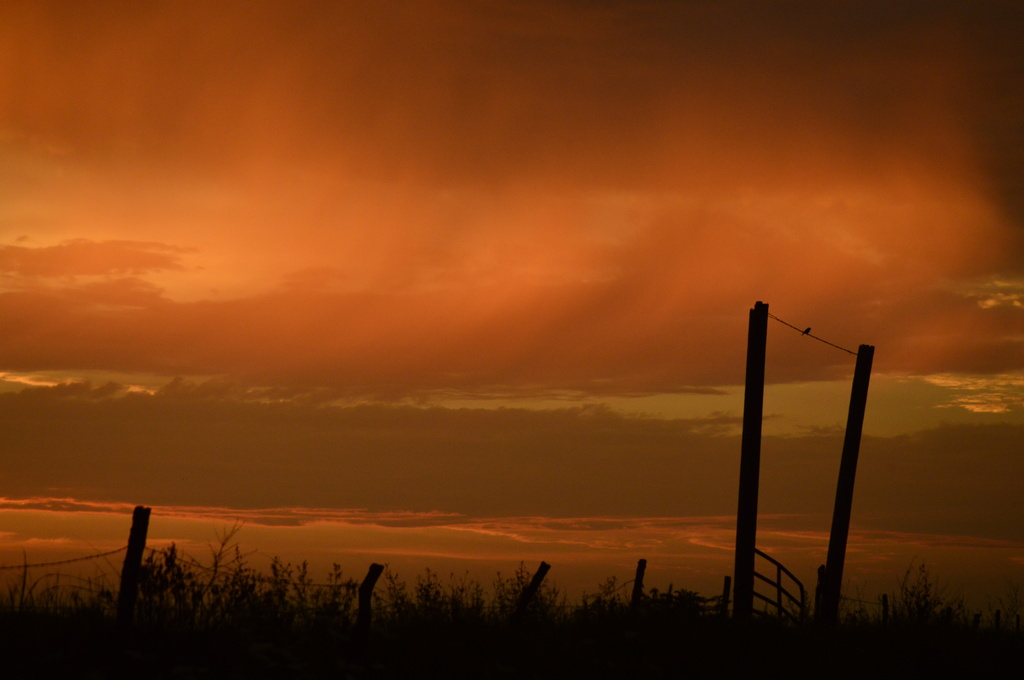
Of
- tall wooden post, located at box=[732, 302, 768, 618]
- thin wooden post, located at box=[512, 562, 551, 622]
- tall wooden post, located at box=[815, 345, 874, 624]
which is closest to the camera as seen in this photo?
thin wooden post, located at box=[512, 562, 551, 622]

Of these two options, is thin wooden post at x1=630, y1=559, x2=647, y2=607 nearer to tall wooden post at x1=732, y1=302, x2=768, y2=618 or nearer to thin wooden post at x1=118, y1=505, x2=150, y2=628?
tall wooden post at x1=732, y1=302, x2=768, y2=618

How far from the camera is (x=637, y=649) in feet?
50.2

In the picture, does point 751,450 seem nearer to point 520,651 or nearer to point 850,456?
point 850,456

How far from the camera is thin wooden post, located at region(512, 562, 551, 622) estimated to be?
15.8 m

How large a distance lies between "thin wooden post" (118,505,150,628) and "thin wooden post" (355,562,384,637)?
10.0 ft

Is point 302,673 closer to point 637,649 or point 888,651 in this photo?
point 637,649

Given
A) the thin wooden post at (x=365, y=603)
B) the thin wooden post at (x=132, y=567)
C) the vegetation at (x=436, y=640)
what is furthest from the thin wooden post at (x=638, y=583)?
the thin wooden post at (x=132, y=567)

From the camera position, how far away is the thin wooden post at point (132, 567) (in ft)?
38.0

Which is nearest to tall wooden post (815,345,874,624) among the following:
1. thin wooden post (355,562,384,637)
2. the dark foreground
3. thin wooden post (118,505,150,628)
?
the dark foreground

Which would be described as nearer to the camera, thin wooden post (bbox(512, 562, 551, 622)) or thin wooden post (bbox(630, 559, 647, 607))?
thin wooden post (bbox(512, 562, 551, 622))

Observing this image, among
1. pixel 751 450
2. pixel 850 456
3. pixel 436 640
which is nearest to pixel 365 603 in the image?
pixel 436 640

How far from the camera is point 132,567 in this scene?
1166 centimetres

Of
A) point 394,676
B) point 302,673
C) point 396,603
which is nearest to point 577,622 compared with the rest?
point 396,603

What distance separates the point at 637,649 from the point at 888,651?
222 inches
